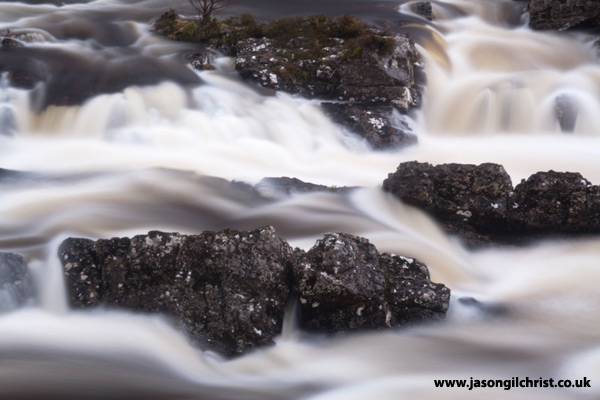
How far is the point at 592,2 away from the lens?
48.5 ft

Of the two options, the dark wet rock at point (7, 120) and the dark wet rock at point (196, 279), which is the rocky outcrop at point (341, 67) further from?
the dark wet rock at point (196, 279)

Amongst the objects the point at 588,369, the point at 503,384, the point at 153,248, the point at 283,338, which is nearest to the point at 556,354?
the point at 588,369

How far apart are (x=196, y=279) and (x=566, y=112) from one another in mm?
9422

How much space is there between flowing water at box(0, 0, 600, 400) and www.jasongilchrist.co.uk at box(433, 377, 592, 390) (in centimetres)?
8

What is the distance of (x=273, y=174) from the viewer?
914 cm

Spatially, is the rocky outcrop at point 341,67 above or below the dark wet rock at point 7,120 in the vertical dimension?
above

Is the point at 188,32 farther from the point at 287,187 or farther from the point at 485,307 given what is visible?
the point at 485,307

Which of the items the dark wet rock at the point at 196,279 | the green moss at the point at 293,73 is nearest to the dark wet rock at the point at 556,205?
the dark wet rock at the point at 196,279

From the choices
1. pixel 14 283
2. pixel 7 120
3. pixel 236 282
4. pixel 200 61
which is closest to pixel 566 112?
pixel 200 61

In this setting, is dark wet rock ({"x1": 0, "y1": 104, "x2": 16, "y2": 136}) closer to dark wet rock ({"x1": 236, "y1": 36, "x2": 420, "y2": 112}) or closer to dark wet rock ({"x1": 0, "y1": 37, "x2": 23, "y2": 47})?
dark wet rock ({"x1": 0, "y1": 37, "x2": 23, "y2": 47})

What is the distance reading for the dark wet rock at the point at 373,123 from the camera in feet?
34.9

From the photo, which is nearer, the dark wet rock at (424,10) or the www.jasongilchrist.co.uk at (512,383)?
the www.jasongilchrist.co.uk at (512,383)

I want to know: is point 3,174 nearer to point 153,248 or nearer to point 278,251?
point 153,248

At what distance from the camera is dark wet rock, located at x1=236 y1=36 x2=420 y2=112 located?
36.8ft
